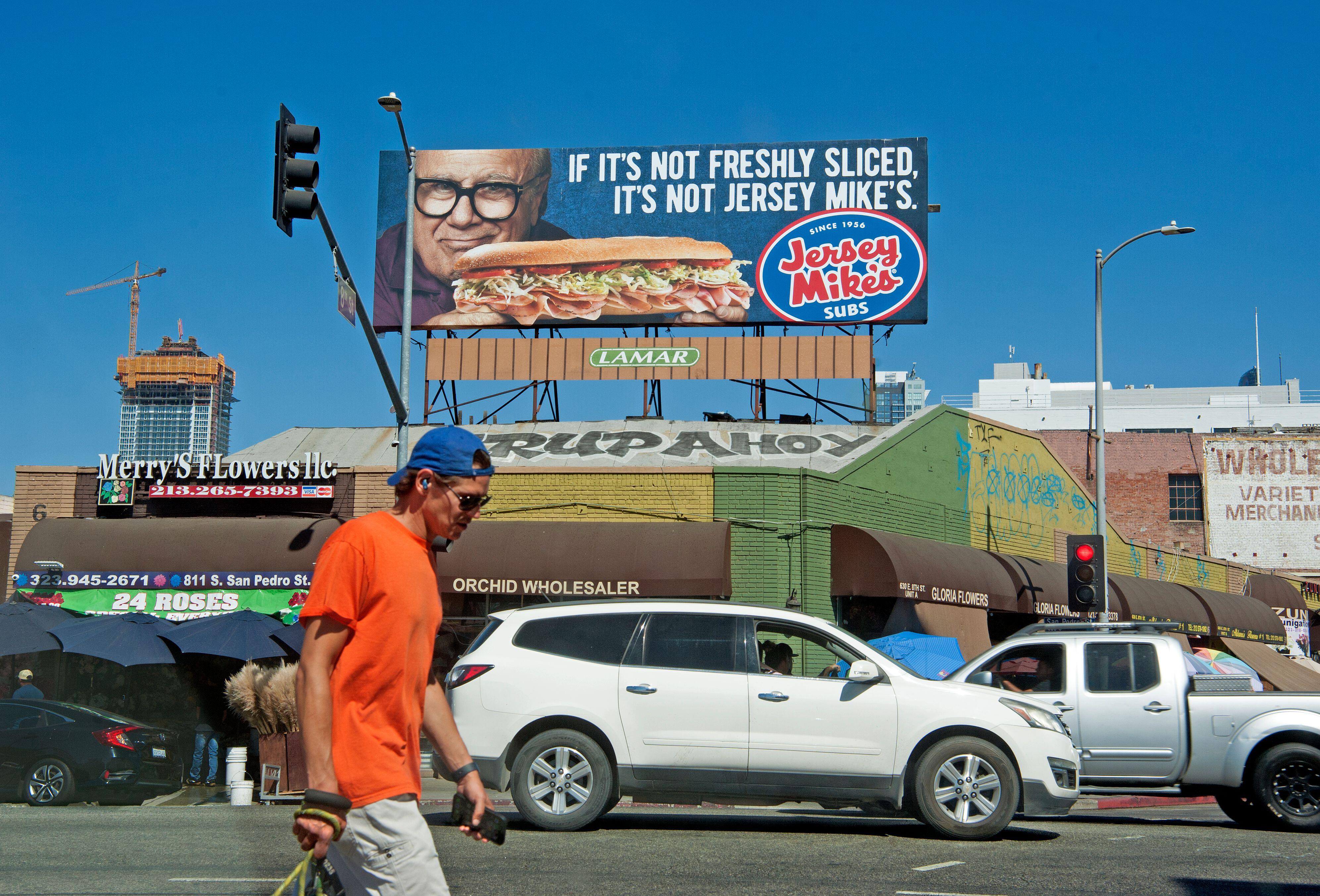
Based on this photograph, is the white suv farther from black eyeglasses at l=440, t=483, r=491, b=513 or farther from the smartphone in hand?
black eyeglasses at l=440, t=483, r=491, b=513

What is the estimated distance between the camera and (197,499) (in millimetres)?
21812

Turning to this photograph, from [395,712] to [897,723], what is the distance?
23.5 feet

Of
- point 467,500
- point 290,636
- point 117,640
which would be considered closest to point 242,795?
point 290,636

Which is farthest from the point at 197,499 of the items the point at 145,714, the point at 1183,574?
the point at 1183,574

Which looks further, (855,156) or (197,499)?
(855,156)

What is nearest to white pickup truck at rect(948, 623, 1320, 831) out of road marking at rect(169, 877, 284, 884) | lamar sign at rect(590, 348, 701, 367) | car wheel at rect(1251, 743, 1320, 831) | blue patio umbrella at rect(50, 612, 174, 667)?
car wheel at rect(1251, 743, 1320, 831)

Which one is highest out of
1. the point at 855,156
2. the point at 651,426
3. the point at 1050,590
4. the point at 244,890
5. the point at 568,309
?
the point at 855,156

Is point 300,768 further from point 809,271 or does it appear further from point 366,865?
point 809,271

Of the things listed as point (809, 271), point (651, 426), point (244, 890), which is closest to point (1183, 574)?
point (809, 271)

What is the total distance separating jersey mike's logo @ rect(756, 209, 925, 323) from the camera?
2794cm

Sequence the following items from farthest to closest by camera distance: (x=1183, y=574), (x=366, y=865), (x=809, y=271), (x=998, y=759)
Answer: (x=1183, y=574), (x=809, y=271), (x=998, y=759), (x=366, y=865)

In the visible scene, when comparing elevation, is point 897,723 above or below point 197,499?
below

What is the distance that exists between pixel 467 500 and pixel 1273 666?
30.7 metres

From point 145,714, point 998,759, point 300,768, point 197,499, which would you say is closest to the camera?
point 998,759
